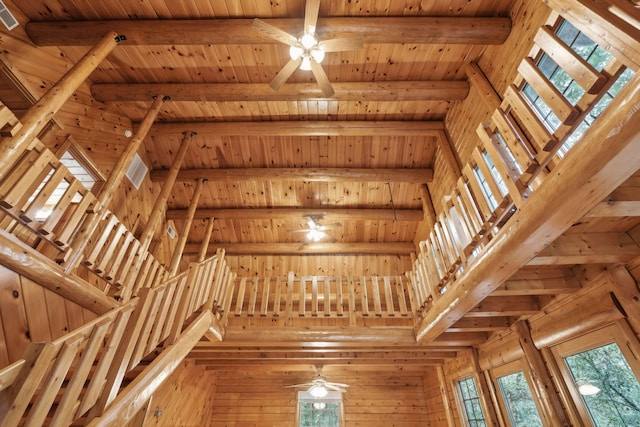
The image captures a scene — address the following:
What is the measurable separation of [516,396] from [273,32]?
594 cm

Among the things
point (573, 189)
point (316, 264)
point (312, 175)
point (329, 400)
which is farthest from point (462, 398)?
point (573, 189)

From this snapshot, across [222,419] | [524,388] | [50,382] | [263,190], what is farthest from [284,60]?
[222,419]

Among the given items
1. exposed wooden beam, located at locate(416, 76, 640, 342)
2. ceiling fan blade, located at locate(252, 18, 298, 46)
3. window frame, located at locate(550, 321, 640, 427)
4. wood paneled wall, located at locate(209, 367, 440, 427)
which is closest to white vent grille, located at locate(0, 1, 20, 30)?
ceiling fan blade, located at locate(252, 18, 298, 46)

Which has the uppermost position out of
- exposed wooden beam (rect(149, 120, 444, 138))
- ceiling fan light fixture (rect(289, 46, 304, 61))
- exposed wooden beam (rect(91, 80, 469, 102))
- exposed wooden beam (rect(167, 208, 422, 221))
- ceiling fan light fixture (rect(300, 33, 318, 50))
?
exposed wooden beam (rect(149, 120, 444, 138))

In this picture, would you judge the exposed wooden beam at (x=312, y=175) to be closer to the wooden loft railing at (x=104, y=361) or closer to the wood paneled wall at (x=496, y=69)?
the wood paneled wall at (x=496, y=69)

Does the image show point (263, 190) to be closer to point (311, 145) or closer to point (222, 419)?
point (311, 145)

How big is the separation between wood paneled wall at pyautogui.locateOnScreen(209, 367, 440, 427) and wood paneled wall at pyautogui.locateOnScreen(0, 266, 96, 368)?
4.82 m

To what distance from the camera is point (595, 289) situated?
2.80m

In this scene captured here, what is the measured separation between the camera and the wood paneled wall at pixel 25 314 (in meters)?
2.51

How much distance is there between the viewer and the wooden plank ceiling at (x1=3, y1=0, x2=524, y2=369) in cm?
396

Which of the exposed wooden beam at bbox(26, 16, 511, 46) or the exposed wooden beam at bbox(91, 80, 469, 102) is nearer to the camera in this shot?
the exposed wooden beam at bbox(26, 16, 511, 46)

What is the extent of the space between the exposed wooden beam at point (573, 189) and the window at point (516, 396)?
2.52 meters

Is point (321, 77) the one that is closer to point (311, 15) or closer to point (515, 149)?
point (311, 15)

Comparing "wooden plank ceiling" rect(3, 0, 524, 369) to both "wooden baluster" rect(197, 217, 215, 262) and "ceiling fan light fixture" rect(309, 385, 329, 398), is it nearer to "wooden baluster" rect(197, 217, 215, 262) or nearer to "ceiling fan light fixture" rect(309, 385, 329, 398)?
"wooden baluster" rect(197, 217, 215, 262)
